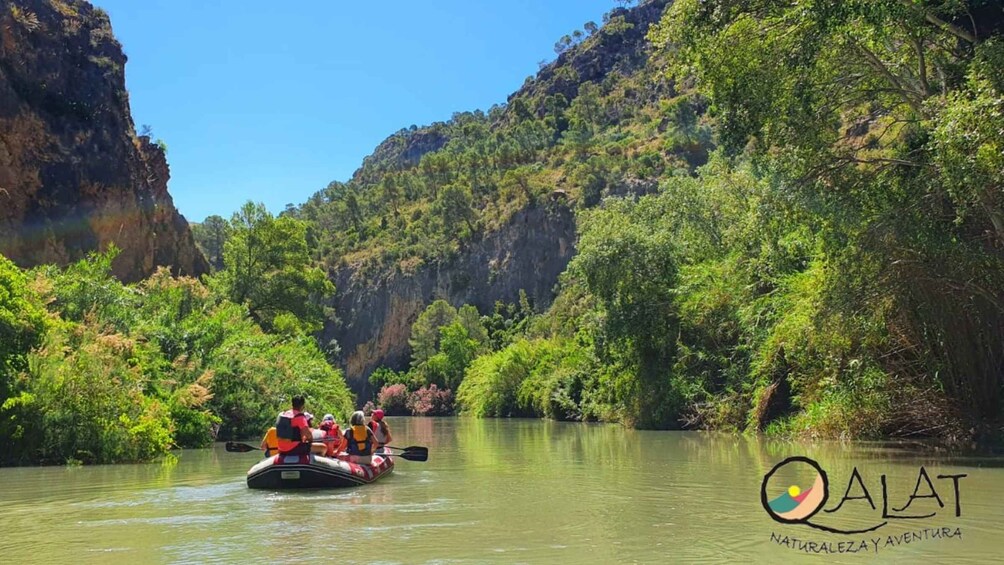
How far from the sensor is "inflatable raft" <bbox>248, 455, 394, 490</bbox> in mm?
14078

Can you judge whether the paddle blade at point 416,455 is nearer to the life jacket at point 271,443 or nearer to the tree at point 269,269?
the life jacket at point 271,443

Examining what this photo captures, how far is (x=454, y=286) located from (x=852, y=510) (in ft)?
289

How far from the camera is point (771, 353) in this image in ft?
80.1

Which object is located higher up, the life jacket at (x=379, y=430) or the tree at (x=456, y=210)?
the tree at (x=456, y=210)

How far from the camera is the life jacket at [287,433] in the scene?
14.2 metres

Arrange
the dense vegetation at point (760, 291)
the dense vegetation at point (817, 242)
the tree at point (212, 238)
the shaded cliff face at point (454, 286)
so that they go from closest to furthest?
1. the dense vegetation at point (817, 242)
2. the dense vegetation at point (760, 291)
3. the shaded cliff face at point (454, 286)
4. the tree at point (212, 238)

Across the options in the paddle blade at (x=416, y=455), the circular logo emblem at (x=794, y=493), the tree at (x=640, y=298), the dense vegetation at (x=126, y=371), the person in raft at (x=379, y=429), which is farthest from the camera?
Answer: the tree at (x=640, y=298)

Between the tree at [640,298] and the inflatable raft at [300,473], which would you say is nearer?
the inflatable raft at [300,473]

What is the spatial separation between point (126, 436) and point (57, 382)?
1921 mm

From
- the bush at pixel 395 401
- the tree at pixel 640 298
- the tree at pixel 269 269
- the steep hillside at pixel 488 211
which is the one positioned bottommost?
the bush at pixel 395 401

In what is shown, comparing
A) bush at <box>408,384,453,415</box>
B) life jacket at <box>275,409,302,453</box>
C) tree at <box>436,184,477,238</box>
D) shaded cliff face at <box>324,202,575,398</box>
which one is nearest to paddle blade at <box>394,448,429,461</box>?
life jacket at <box>275,409,302,453</box>

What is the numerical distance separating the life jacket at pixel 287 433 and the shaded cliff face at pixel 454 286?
74578 mm

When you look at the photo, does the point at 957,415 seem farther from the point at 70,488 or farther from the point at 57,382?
the point at 57,382

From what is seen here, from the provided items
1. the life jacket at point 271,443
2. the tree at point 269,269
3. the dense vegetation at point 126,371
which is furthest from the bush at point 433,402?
the life jacket at point 271,443
